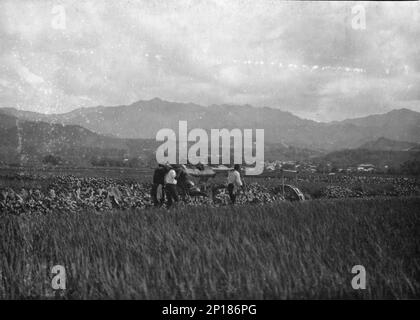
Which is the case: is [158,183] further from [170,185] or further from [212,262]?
[212,262]

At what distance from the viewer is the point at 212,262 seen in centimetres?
486

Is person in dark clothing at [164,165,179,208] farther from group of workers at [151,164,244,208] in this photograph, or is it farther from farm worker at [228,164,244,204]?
farm worker at [228,164,244,204]

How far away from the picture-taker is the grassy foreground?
13.5 feet

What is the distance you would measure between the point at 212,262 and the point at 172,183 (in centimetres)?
A: 756

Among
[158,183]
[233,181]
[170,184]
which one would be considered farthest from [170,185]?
[233,181]

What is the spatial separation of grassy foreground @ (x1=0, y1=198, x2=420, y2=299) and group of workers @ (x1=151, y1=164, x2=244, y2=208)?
4.47m

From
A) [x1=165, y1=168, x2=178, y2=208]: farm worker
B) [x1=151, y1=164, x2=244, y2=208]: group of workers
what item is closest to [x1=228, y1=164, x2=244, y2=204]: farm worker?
[x1=151, y1=164, x2=244, y2=208]: group of workers

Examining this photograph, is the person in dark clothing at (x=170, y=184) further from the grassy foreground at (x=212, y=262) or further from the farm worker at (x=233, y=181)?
the grassy foreground at (x=212, y=262)

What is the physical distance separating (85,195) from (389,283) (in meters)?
10.7

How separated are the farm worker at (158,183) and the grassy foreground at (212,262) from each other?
16.0 ft

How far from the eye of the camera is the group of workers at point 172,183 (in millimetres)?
12316

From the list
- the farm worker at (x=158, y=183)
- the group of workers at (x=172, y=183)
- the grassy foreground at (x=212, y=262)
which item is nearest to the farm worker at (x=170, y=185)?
the group of workers at (x=172, y=183)
